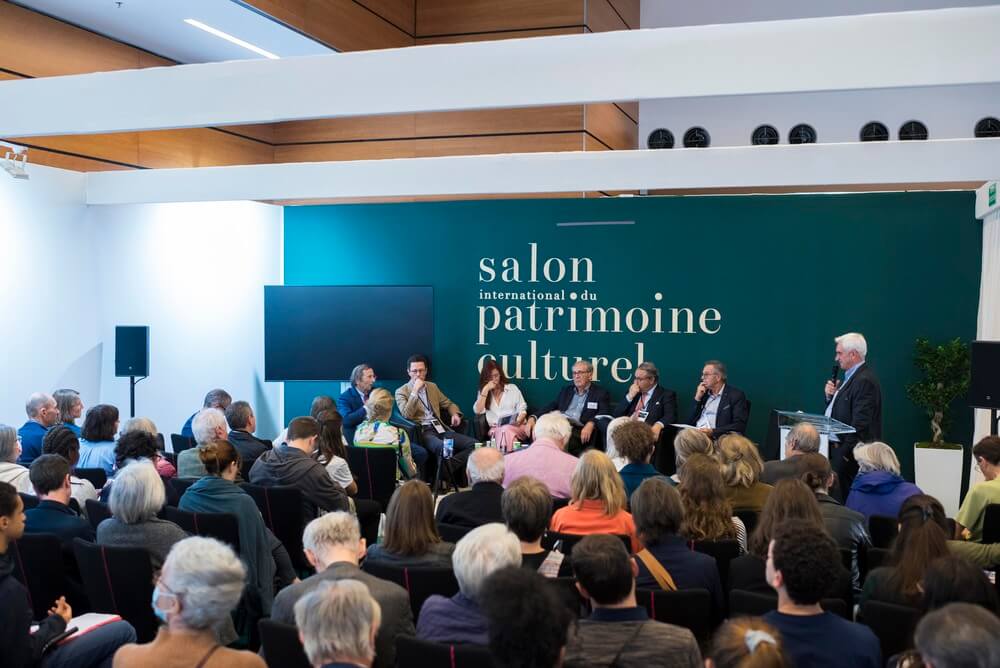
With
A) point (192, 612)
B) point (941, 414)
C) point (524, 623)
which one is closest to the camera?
point (524, 623)

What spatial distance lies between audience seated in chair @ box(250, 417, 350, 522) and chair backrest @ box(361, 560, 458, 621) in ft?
5.58

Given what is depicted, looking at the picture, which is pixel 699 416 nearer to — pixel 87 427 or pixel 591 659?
pixel 87 427

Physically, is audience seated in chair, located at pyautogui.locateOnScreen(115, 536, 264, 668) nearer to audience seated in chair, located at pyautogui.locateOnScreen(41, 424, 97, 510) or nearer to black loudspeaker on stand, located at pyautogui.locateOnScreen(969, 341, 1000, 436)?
audience seated in chair, located at pyautogui.locateOnScreen(41, 424, 97, 510)

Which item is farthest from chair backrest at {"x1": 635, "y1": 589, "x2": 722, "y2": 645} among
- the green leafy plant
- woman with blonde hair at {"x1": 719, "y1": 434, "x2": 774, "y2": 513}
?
the green leafy plant

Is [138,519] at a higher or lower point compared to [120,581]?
higher

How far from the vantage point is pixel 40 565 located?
3898mm

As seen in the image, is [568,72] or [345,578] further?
[568,72]

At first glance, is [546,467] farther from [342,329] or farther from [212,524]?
[342,329]

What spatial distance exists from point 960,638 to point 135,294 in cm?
848

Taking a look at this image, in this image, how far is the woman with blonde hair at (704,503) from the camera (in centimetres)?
423

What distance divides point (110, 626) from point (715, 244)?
746cm

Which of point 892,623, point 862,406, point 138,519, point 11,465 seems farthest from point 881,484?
point 11,465

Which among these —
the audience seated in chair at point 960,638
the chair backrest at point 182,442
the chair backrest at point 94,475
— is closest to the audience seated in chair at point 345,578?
the audience seated in chair at point 960,638

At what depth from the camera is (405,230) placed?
35.2 feet
